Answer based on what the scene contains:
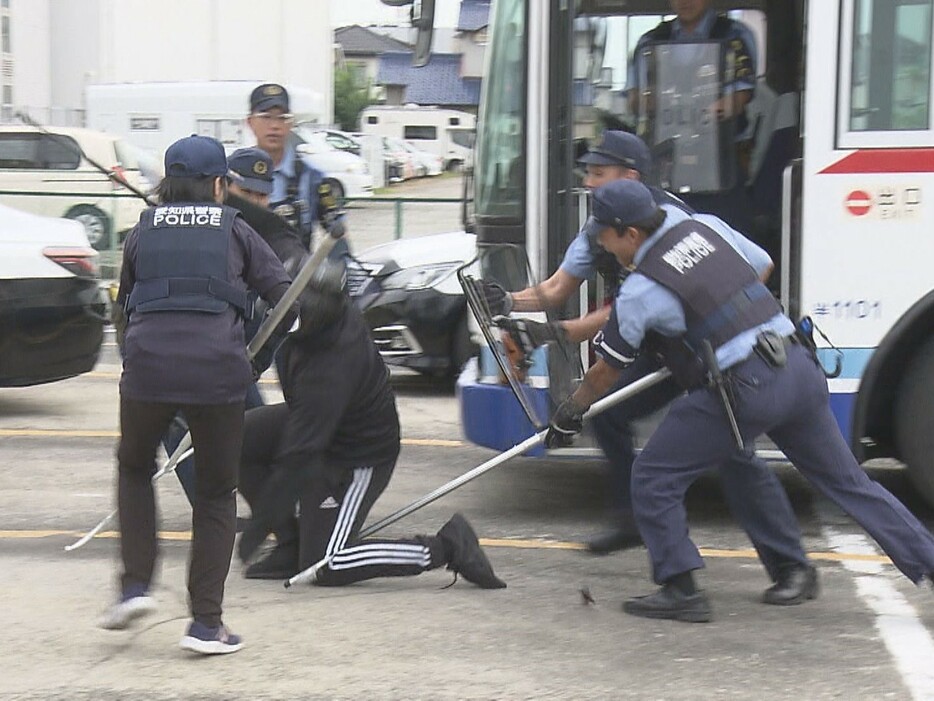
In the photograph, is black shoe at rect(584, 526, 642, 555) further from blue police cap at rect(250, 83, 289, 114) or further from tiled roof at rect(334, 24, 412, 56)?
tiled roof at rect(334, 24, 412, 56)

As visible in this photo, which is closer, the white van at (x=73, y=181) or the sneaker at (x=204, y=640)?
the sneaker at (x=204, y=640)

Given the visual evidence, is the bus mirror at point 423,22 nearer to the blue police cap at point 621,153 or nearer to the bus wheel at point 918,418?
the blue police cap at point 621,153

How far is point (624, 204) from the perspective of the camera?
16.8ft

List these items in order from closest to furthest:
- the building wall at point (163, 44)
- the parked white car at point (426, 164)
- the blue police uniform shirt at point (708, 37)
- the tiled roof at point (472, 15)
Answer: the blue police uniform shirt at point (708, 37) → the tiled roof at point (472, 15) → the parked white car at point (426, 164) → the building wall at point (163, 44)

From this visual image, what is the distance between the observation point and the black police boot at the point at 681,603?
5.37 meters

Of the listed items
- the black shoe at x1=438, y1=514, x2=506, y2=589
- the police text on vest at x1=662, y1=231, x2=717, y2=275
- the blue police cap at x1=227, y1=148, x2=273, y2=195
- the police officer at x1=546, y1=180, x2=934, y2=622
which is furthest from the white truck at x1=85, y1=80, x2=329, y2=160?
the police text on vest at x1=662, y1=231, x2=717, y2=275

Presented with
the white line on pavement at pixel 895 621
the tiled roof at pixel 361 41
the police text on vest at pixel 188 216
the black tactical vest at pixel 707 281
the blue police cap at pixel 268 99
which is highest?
the tiled roof at pixel 361 41

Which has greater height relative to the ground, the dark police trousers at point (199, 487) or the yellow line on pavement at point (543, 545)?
the dark police trousers at point (199, 487)

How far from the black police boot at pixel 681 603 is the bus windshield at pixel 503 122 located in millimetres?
2168

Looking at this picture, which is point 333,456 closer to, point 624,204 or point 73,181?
point 624,204

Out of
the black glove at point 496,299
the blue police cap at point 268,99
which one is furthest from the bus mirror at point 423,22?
the black glove at point 496,299

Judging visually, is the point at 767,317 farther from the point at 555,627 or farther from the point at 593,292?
the point at 593,292

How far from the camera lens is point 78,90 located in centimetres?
4569

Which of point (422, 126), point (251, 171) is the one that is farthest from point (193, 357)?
point (422, 126)
